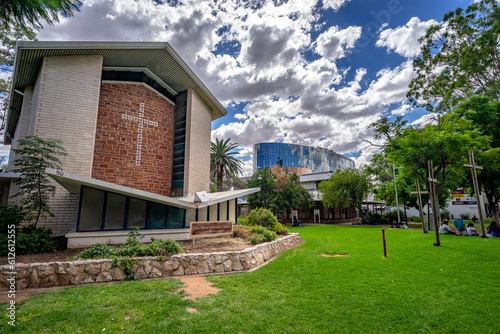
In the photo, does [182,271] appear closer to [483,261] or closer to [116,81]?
[483,261]

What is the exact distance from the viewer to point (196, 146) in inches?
654

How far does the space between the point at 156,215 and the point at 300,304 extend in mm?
8648

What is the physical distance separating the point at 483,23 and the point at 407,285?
2039cm

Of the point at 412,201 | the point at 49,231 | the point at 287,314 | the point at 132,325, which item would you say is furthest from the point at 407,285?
the point at 412,201

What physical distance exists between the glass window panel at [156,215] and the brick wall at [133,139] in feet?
11.0

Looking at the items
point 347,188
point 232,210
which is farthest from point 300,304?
point 347,188

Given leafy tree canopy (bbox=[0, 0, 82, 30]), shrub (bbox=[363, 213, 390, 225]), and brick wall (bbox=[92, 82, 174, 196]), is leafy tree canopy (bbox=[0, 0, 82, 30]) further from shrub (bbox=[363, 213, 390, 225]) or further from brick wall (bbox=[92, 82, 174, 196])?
shrub (bbox=[363, 213, 390, 225])

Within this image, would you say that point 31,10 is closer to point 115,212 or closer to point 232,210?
point 115,212

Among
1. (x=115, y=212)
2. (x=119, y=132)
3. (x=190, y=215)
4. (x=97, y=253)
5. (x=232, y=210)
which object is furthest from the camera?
(x=232, y=210)

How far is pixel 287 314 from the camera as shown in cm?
466

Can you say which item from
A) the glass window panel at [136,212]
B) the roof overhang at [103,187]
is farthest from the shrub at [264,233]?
the glass window panel at [136,212]

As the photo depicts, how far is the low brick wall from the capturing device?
630 centimetres

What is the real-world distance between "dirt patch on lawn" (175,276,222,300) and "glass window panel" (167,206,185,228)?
200 inches

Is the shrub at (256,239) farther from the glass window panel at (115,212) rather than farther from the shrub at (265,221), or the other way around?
the glass window panel at (115,212)
